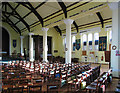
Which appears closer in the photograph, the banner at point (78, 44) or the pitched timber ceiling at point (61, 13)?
the pitched timber ceiling at point (61, 13)

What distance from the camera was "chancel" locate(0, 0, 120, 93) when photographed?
6.29 m

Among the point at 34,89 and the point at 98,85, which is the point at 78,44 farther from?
the point at 98,85

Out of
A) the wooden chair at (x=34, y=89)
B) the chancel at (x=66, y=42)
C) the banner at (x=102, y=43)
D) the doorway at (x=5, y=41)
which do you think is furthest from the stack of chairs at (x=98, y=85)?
the doorway at (x=5, y=41)

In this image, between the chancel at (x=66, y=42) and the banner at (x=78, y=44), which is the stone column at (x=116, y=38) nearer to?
the chancel at (x=66, y=42)

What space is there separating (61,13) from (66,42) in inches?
136

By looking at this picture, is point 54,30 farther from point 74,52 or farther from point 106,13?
point 106,13

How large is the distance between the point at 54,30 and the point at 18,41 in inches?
306

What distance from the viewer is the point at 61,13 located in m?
13.1

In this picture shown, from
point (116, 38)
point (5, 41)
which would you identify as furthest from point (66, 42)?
point (5, 41)

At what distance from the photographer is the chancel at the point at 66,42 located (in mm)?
6290

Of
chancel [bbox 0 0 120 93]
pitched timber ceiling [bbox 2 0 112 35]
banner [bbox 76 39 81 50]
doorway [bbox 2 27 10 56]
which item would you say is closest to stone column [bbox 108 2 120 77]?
chancel [bbox 0 0 120 93]

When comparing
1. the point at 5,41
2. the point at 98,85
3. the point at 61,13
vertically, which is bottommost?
the point at 98,85

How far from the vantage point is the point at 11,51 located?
74.2ft

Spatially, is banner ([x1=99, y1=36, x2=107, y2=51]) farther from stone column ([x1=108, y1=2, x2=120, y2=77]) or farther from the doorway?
the doorway
